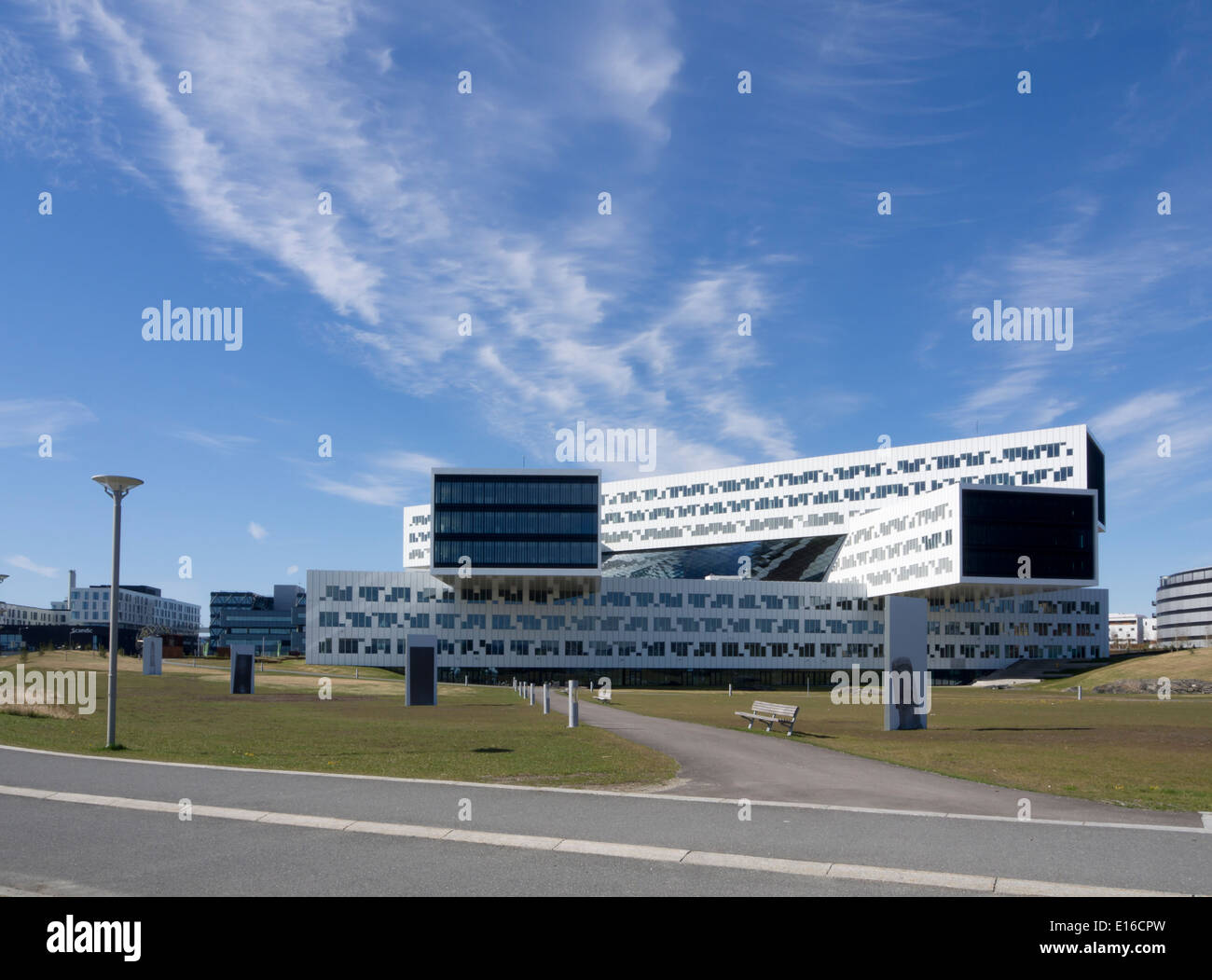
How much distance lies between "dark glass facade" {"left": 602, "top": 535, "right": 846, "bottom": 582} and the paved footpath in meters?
106

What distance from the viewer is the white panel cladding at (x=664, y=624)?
104 m

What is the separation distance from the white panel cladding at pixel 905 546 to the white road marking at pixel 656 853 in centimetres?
8734

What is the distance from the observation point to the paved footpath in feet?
43.7

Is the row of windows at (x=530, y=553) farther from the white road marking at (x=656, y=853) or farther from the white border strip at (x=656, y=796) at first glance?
the white road marking at (x=656, y=853)

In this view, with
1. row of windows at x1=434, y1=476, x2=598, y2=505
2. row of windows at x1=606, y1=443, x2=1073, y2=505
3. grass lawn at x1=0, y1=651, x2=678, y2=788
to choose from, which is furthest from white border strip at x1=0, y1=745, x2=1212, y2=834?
row of windows at x1=606, y1=443, x2=1073, y2=505

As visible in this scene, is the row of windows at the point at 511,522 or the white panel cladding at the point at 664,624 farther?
the white panel cladding at the point at 664,624

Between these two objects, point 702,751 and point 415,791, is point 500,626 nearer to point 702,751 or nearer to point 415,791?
point 702,751

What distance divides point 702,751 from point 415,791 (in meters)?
9.31

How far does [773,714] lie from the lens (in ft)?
95.3

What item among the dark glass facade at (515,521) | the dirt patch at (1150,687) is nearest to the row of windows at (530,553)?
the dark glass facade at (515,521)

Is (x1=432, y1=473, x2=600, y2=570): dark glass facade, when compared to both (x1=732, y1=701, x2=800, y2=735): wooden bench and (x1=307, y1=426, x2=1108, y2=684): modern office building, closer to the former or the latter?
(x1=307, y1=426, x2=1108, y2=684): modern office building

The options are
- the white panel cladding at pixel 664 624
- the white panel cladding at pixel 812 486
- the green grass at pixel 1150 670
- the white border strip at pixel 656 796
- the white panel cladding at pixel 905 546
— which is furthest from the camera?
the white panel cladding at pixel 812 486
